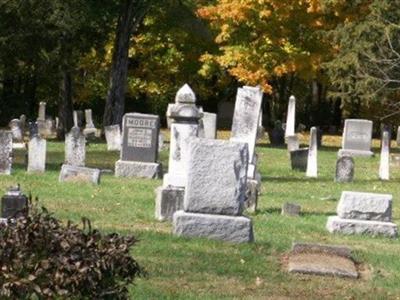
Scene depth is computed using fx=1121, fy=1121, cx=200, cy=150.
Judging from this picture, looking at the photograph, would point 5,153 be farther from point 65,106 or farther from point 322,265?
point 65,106

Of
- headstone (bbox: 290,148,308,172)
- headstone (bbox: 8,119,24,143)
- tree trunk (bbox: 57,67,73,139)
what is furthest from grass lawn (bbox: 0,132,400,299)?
tree trunk (bbox: 57,67,73,139)

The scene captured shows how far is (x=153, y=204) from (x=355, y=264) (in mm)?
5922

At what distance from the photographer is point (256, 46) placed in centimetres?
4422

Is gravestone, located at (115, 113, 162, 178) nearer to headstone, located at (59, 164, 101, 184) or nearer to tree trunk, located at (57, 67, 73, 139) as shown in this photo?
headstone, located at (59, 164, 101, 184)

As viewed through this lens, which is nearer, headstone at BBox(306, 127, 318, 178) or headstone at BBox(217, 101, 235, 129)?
headstone at BBox(306, 127, 318, 178)

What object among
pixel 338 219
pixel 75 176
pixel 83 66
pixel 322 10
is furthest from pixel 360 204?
pixel 83 66

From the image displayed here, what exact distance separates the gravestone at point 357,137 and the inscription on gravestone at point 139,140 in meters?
11.7

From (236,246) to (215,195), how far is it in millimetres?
663

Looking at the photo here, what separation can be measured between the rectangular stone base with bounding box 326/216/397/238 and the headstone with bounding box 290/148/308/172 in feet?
39.7

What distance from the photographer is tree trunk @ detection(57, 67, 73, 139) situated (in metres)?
40.1

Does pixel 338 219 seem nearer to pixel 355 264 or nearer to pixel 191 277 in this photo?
pixel 355 264

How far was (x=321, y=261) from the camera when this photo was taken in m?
11.9

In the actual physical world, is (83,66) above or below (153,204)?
above

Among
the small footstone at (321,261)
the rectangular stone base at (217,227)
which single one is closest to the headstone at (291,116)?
the rectangular stone base at (217,227)
